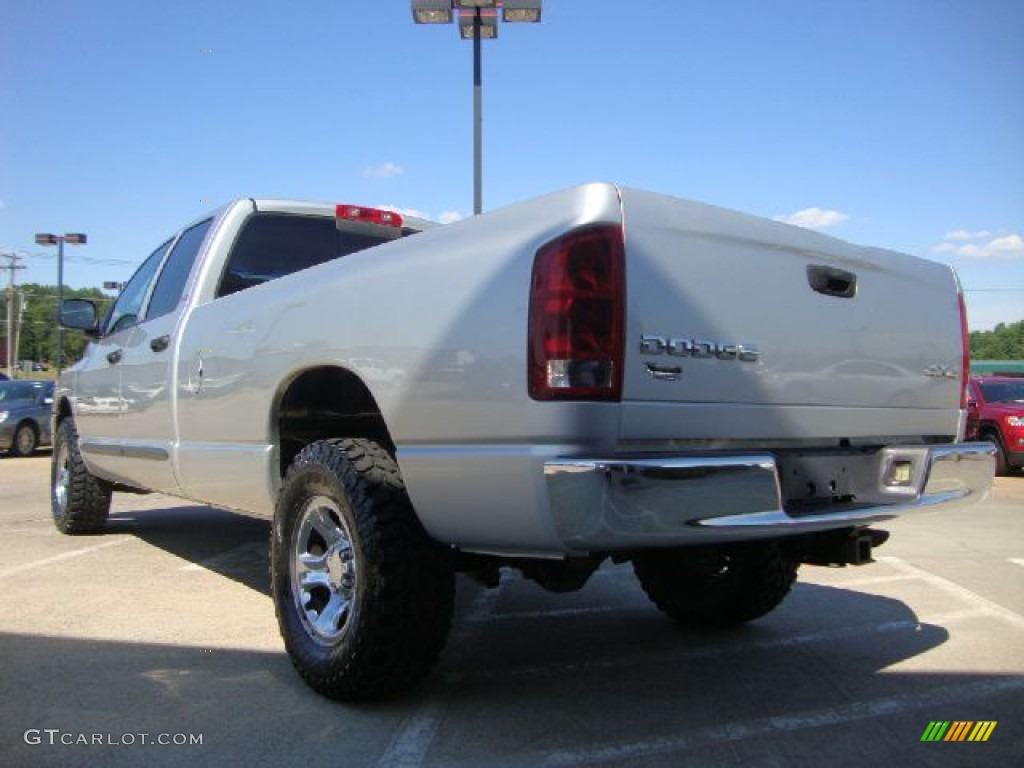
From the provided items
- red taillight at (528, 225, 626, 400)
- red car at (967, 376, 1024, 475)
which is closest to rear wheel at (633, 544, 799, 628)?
red taillight at (528, 225, 626, 400)

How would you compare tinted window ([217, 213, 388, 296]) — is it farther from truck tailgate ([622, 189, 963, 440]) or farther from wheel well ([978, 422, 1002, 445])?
wheel well ([978, 422, 1002, 445])

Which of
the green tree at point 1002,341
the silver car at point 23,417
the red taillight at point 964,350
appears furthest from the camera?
the green tree at point 1002,341

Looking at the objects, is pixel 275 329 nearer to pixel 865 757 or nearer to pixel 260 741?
pixel 260 741

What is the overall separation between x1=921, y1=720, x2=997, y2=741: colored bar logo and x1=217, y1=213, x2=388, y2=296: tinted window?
3711 millimetres

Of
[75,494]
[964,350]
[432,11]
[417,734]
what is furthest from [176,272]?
[432,11]

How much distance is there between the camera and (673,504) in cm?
240

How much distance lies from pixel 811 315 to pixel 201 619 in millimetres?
3167

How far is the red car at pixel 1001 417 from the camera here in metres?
13.1

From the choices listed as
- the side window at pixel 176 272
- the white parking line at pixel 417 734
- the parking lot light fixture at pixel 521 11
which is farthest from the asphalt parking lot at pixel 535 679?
the parking lot light fixture at pixel 521 11

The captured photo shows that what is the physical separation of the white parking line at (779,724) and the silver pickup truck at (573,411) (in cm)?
53

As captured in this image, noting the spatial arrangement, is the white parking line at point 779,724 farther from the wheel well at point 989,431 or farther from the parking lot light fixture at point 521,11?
the wheel well at point 989,431

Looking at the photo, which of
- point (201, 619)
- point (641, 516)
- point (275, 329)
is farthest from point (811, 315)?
point (201, 619)

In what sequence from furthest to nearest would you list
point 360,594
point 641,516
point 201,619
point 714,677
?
1. point 201,619
2. point 714,677
3. point 360,594
4. point 641,516

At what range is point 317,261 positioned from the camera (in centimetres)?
506
